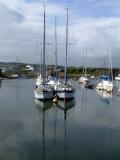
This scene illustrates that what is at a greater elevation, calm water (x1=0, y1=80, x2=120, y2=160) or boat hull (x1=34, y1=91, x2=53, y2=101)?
boat hull (x1=34, y1=91, x2=53, y2=101)

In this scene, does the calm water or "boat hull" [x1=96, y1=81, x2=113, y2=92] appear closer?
the calm water

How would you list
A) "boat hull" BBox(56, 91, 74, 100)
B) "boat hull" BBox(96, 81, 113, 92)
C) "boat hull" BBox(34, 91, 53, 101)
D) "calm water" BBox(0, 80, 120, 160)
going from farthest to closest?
"boat hull" BBox(96, 81, 113, 92), "boat hull" BBox(56, 91, 74, 100), "boat hull" BBox(34, 91, 53, 101), "calm water" BBox(0, 80, 120, 160)

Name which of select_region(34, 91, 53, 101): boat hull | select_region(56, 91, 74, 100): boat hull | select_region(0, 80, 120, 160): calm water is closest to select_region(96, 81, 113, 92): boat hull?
select_region(56, 91, 74, 100): boat hull

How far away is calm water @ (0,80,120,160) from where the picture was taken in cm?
2244

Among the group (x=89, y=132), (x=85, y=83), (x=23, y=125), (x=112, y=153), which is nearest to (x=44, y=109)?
(x=23, y=125)

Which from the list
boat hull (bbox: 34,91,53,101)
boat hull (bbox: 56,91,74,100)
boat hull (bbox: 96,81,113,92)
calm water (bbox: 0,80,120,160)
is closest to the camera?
calm water (bbox: 0,80,120,160)

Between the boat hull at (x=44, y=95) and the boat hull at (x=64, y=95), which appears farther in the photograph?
the boat hull at (x=64, y=95)

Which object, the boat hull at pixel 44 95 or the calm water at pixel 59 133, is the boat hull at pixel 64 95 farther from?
the calm water at pixel 59 133

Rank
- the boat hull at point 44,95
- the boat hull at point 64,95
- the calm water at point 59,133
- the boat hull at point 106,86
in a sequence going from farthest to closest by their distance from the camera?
the boat hull at point 106,86 < the boat hull at point 64,95 < the boat hull at point 44,95 < the calm water at point 59,133

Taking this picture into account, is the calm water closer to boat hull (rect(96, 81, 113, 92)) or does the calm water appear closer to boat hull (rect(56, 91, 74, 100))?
boat hull (rect(56, 91, 74, 100))

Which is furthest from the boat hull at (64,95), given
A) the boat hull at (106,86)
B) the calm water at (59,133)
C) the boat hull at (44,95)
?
the boat hull at (106,86)

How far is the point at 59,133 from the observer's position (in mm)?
28250

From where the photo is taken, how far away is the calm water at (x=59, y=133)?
22438 mm

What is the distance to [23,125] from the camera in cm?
3119
